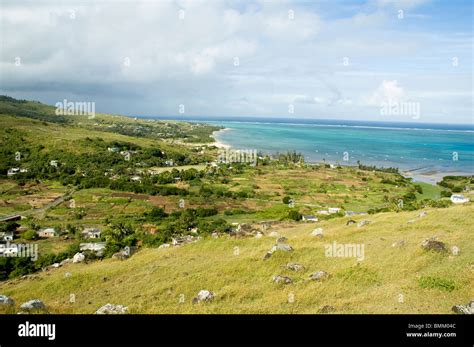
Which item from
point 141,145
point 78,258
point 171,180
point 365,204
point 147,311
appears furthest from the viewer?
point 141,145

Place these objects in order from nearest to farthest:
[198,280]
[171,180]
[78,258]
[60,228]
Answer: [198,280] < [78,258] < [60,228] < [171,180]

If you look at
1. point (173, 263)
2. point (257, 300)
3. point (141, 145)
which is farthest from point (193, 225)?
point (141, 145)

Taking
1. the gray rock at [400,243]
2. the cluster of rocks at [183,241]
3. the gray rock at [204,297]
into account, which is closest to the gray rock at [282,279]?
the gray rock at [204,297]

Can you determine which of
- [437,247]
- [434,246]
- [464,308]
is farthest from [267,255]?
[464,308]

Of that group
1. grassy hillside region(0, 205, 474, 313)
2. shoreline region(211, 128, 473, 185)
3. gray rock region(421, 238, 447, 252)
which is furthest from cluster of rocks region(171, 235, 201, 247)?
shoreline region(211, 128, 473, 185)

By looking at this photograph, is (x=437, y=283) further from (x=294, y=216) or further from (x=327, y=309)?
(x=294, y=216)
